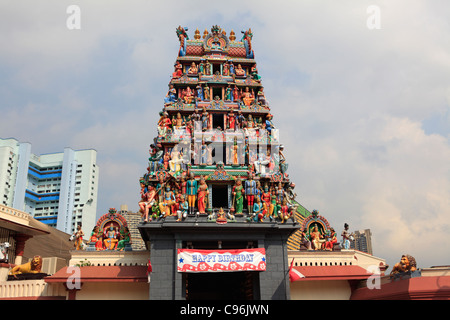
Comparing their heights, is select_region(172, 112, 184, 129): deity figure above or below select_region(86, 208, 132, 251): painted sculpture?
above

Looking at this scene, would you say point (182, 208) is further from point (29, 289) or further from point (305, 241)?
point (29, 289)

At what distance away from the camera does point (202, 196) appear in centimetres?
2806

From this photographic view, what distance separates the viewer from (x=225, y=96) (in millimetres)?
34812

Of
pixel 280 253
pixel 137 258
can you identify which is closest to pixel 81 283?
pixel 137 258

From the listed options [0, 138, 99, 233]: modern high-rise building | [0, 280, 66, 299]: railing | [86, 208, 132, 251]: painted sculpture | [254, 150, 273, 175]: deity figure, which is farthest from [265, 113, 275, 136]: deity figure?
[0, 138, 99, 233]: modern high-rise building

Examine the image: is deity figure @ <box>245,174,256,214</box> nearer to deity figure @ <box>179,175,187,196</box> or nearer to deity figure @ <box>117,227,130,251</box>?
deity figure @ <box>179,175,187,196</box>

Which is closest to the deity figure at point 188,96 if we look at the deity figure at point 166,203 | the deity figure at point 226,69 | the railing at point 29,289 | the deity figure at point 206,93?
the deity figure at point 206,93

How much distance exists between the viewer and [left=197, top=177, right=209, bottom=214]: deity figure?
27.9 meters

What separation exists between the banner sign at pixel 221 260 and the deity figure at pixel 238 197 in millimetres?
3129

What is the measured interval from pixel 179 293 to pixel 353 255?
13.6m

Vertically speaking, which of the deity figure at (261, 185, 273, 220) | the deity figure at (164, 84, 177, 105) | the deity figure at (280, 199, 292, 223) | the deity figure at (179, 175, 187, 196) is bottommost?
the deity figure at (280, 199, 292, 223)

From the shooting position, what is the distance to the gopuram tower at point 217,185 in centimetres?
2625

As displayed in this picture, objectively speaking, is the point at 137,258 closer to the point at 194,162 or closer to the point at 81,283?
the point at 81,283

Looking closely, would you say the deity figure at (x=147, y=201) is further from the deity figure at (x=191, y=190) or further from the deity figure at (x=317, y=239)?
the deity figure at (x=317, y=239)
